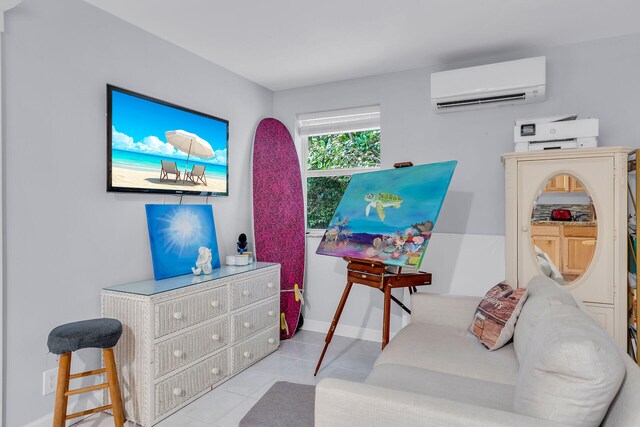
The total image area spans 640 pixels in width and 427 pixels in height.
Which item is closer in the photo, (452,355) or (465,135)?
(452,355)

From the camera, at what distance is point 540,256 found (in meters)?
2.63

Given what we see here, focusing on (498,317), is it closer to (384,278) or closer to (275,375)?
(384,278)

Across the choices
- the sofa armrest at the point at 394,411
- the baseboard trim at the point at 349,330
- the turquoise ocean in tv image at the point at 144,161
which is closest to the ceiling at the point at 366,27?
the turquoise ocean in tv image at the point at 144,161

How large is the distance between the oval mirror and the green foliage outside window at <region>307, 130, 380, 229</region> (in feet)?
5.34

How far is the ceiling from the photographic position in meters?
2.34

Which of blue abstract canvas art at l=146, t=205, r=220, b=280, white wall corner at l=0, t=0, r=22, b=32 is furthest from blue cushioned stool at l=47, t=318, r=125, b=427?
white wall corner at l=0, t=0, r=22, b=32

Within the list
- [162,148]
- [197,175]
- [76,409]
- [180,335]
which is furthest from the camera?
[197,175]

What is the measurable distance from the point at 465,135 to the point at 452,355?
2.01 meters

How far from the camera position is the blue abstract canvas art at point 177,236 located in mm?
2650


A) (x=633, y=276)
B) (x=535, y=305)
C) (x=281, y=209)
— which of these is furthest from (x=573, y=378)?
(x=281, y=209)

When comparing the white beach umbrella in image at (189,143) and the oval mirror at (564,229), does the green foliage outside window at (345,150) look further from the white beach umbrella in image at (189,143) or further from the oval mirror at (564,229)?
the oval mirror at (564,229)

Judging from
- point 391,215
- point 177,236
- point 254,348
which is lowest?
point 254,348

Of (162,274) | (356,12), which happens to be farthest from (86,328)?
(356,12)

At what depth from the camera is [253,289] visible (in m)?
3.09
